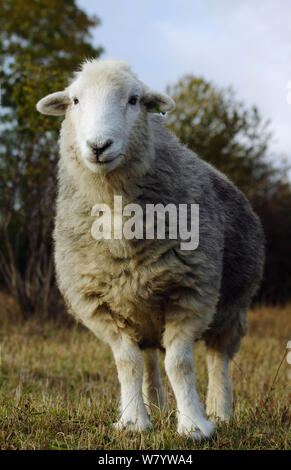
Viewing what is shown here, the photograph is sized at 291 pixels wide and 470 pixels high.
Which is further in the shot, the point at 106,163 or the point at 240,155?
the point at 240,155

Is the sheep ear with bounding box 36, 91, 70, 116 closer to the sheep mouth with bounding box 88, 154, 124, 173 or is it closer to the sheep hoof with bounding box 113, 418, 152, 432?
the sheep mouth with bounding box 88, 154, 124, 173

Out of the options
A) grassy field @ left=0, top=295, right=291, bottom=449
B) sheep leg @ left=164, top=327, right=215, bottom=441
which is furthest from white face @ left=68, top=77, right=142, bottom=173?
grassy field @ left=0, top=295, right=291, bottom=449

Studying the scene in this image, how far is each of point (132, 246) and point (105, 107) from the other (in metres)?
0.80

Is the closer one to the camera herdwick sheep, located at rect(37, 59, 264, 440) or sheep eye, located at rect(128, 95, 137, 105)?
herdwick sheep, located at rect(37, 59, 264, 440)

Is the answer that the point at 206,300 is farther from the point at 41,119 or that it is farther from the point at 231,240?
the point at 41,119

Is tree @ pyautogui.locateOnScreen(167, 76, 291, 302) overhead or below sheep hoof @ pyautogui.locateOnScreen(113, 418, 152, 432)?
overhead

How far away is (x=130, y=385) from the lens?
350cm

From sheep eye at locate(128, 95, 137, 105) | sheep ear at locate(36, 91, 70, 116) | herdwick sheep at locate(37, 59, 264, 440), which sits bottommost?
herdwick sheep at locate(37, 59, 264, 440)

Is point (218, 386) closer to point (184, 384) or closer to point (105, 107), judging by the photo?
point (184, 384)

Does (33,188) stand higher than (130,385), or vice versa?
(33,188)

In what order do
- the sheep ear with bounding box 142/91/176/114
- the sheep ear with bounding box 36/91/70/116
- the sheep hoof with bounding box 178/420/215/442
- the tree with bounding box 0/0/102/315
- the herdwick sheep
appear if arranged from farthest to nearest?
the tree with bounding box 0/0/102/315 < the sheep ear with bounding box 36/91/70/116 < the sheep ear with bounding box 142/91/176/114 < the herdwick sheep < the sheep hoof with bounding box 178/420/215/442

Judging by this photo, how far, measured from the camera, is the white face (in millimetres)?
3047

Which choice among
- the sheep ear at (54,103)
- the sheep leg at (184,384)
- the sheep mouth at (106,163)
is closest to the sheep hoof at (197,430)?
the sheep leg at (184,384)

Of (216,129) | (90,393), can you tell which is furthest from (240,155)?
(90,393)
